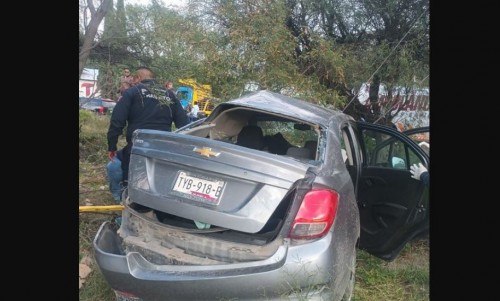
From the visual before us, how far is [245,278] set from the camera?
2.27 m

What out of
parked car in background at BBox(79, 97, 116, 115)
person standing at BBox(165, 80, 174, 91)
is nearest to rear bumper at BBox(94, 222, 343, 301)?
parked car in background at BBox(79, 97, 116, 115)

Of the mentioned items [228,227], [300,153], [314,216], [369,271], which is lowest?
[369,271]

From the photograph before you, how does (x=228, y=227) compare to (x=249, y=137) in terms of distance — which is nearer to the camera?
(x=228, y=227)

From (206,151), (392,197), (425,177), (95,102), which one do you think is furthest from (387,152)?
(95,102)

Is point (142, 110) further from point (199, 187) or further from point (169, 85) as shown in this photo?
point (199, 187)

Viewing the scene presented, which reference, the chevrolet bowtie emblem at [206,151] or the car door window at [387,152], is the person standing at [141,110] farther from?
the car door window at [387,152]

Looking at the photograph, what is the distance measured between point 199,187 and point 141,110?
2.20 meters

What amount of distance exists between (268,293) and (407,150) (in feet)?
7.75

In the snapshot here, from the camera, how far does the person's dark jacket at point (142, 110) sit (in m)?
4.34

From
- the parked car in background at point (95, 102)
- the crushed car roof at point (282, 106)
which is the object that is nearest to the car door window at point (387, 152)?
the crushed car roof at point (282, 106)

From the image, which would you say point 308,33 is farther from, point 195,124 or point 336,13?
point 195,124

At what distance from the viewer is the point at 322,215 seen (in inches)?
95.8

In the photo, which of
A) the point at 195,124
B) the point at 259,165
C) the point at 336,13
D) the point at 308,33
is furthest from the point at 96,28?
the point at 336,13
